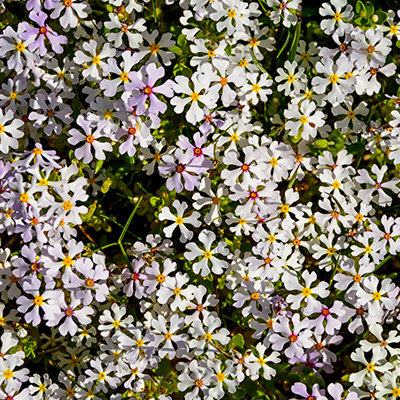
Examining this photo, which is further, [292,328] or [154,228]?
[154,228]

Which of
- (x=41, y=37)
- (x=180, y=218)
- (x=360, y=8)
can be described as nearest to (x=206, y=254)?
(x=180, y=218)

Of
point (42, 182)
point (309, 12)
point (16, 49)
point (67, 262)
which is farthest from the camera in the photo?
point (309, 12)

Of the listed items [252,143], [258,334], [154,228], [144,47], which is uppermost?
[144,47]

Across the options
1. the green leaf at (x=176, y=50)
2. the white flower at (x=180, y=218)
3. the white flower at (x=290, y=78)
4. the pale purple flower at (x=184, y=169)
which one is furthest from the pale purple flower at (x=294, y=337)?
the green leaf at (x=176, y=50)

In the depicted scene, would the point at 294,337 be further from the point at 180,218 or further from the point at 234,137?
the point at 234,137

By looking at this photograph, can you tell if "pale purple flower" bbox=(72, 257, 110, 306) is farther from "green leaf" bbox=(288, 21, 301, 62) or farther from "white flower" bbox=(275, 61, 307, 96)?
"green leaf" bbox=(288, 21, 301, 62)

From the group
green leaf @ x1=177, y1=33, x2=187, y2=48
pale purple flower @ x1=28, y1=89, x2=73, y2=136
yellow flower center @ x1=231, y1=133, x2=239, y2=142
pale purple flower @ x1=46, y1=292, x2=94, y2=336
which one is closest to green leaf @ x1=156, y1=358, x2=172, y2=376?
pale purple flower @ x1=46, y1=292, x2=94, y2=336

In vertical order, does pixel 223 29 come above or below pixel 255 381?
above

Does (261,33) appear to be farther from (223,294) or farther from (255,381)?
(255,381)

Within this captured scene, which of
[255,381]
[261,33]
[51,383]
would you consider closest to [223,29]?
[261,33]
